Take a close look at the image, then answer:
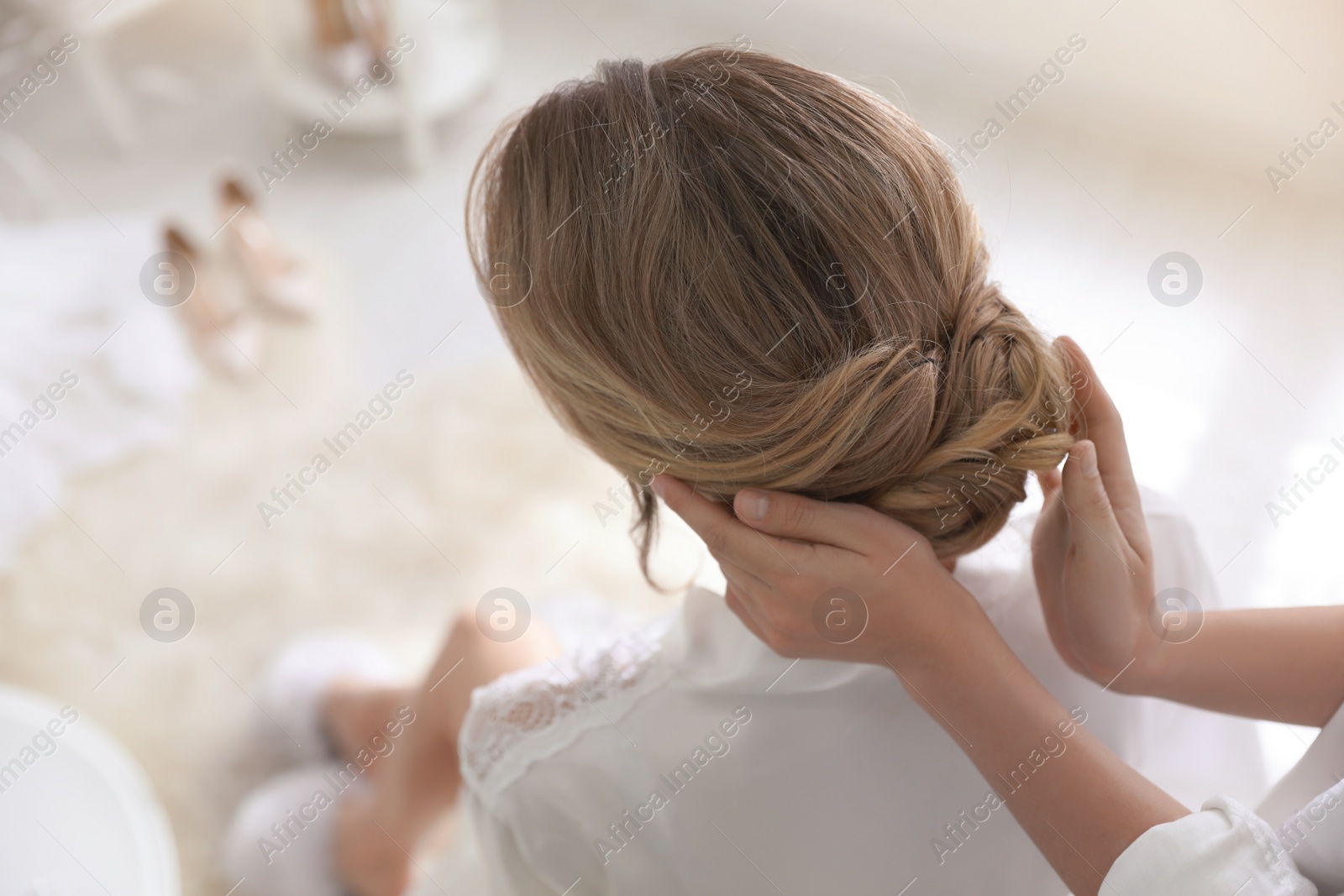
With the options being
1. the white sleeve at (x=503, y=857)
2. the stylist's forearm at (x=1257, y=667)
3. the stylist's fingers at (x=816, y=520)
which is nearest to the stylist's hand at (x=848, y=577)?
the stylist's fingers at (x=816, y=520)

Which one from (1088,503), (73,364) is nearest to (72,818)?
(73,364)

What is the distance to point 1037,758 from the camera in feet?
2.25

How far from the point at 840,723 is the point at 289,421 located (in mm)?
1447

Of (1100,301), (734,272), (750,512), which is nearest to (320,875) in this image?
(750,512)

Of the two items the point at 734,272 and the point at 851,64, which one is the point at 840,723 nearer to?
the point at 734,272

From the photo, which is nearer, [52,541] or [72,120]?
[52,541]

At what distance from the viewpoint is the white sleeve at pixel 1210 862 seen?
2.01 ft

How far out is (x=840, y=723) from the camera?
0.84 meters

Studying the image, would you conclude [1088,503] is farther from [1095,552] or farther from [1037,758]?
[1037,758]

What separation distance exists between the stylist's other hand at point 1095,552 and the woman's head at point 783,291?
0.04 meters

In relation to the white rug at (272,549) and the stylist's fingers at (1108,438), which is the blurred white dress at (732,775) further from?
the white rug at (272,549)

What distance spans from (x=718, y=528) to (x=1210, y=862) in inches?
16.6

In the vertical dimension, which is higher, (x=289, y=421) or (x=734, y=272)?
(x=734, y=272)

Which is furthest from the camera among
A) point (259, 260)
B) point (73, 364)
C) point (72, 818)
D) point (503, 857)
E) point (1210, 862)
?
point (259, 260)
